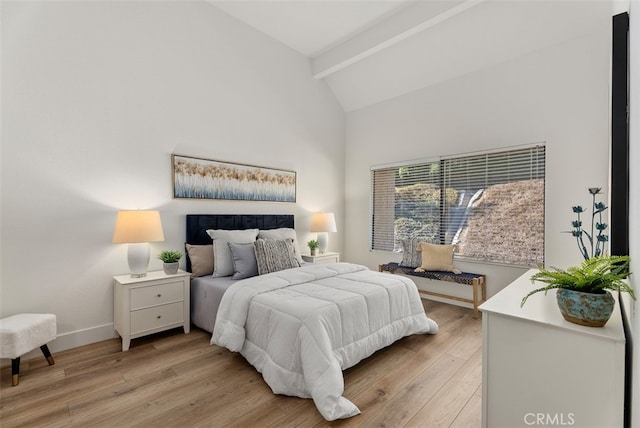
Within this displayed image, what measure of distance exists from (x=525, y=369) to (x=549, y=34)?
3.55 m

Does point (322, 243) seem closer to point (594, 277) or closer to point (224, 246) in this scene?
point (224, 246)

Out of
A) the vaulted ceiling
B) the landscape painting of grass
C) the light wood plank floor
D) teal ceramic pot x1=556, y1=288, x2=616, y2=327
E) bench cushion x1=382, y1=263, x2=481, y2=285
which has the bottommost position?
the light wood plank floor

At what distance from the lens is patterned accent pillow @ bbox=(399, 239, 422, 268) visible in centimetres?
418

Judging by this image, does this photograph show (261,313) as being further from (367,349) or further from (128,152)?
(128,152)

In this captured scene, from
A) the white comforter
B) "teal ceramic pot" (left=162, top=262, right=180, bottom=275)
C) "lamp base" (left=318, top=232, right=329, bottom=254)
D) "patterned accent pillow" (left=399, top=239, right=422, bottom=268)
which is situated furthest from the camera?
"lamp base" (left=318, top=232, right=329, bottom=254)

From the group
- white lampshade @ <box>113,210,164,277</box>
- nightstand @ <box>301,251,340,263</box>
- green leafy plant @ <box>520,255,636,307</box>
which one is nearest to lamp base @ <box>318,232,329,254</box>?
nightstand @ <box>301,251,340,263</box>

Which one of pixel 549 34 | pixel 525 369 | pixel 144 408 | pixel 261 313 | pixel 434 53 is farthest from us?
pixel 434 53

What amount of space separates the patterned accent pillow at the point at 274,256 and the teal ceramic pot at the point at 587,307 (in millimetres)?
2445

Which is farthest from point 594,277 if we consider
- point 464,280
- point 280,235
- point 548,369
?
point 280,235

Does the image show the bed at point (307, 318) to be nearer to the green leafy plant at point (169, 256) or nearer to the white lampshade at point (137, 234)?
the green leafy plant at point (169, 256)

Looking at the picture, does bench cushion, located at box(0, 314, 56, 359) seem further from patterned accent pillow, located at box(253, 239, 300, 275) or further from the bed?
patterned accent pillow, located at box(253, 239, 300, 275)

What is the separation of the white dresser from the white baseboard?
3159mm

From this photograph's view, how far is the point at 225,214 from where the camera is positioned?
12.3ft

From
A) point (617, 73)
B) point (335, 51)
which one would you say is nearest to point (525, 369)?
point (617, 73)
